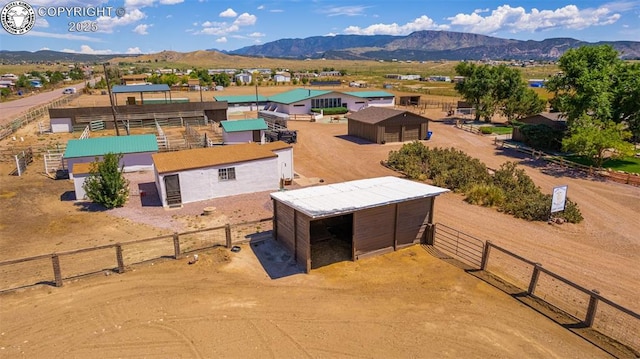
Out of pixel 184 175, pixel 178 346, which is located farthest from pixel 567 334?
pixel 184 175

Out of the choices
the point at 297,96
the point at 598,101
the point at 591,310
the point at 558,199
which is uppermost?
the point at 598,101

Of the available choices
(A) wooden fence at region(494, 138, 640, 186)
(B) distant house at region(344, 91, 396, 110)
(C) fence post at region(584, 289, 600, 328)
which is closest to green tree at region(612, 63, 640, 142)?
(A) wooden fence at region(494, 138, 640, 186)

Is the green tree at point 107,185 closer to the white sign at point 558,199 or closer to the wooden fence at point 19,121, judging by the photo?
the white sign at point 558,199

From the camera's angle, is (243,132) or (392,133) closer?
(243,132)

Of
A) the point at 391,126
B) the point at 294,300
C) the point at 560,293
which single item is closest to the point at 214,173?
the point at 294,300

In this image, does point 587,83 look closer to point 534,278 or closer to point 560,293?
point 560,293

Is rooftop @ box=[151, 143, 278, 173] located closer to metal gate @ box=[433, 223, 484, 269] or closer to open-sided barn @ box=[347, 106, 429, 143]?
metal gate @ box=[433, 223, 484, 269]
